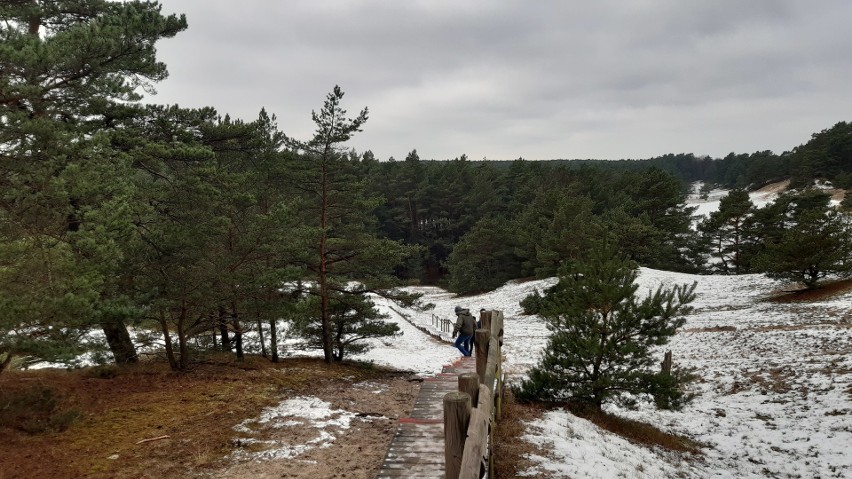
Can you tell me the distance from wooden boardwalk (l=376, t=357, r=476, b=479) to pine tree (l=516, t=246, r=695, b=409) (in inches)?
109

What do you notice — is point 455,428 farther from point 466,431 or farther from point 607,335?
point 607,335

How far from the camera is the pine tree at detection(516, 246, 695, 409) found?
880 centimetres

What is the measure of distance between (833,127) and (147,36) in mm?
98194

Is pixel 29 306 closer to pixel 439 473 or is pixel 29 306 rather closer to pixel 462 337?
pixel 439 473

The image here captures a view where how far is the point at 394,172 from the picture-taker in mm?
65375

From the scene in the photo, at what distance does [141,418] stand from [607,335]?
8.82 m

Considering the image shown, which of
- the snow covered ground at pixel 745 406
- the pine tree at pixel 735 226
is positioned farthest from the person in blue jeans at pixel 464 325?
the pine tree at pixel 735 226

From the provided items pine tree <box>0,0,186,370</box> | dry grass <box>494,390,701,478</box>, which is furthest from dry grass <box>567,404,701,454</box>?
pine tree <box>0,0,186,370</box>

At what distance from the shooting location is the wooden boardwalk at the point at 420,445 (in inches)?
214

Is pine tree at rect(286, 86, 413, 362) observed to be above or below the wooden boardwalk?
above

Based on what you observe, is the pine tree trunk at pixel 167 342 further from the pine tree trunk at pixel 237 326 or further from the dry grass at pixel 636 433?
the dry grass at pixel 636 433

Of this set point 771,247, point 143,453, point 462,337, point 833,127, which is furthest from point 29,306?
point 833,127

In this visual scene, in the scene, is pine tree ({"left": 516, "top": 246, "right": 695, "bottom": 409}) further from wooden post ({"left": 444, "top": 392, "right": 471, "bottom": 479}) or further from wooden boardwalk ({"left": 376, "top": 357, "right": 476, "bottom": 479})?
wooden post ({"left": 444, "top": 392, "right": 471, "bottom": 479})

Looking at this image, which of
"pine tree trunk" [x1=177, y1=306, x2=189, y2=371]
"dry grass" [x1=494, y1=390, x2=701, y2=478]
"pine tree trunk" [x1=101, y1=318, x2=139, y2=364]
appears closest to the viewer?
"dry grass" [x1=494, y1=390, x2=701, y2=478]
